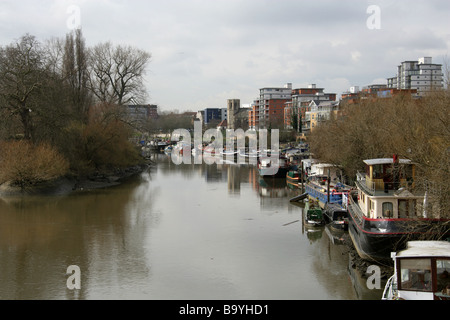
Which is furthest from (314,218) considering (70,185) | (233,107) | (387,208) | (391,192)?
(233,107)

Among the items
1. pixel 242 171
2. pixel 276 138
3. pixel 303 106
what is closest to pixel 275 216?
pixel 242 171

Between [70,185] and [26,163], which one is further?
[70,185]

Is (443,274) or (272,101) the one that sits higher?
(272,101)

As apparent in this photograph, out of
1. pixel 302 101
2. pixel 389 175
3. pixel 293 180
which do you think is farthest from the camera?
pixel 302 101

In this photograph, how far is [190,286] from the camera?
1225 centimetres

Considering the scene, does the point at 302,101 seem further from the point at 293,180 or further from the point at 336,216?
the point at 336,216

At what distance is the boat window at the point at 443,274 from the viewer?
914 centimetres

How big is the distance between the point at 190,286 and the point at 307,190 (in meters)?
15.2

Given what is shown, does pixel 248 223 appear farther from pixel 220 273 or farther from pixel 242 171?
pixel 242 171

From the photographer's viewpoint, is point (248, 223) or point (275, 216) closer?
point (248, 223)

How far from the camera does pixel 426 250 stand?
→ 9625 millimetres

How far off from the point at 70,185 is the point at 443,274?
2354 centimetres
